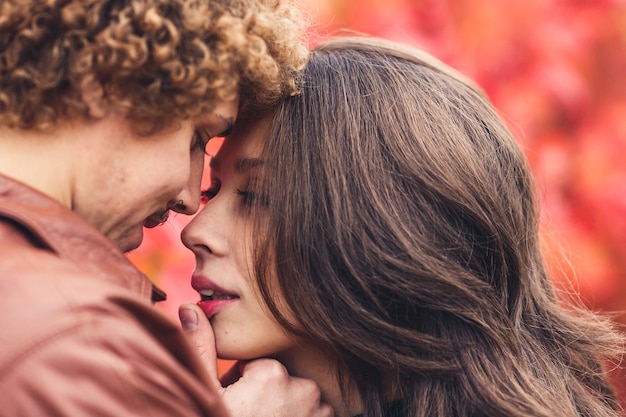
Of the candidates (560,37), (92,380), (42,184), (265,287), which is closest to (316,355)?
(265,287)

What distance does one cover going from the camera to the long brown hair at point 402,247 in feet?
6.80

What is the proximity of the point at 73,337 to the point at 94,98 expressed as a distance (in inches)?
23.4

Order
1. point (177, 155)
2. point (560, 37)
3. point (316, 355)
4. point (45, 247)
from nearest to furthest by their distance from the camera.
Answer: point (45, 247) → point (177, 155) → point (316, 355) → point (560, 37)

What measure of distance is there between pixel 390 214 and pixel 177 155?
1.89 ft

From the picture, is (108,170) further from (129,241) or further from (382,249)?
(382,249)

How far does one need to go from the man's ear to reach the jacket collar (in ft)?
0.76

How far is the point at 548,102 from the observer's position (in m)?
3.32

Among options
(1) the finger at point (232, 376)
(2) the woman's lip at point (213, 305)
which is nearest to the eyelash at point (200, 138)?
(2) the woman's lip at point (213, 305)

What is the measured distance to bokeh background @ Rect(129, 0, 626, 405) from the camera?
3215 millimetres

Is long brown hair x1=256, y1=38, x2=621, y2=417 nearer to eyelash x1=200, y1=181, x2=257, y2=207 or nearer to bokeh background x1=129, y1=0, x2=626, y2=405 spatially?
eyelash x1=200, y1=181, x2=257, y2=207

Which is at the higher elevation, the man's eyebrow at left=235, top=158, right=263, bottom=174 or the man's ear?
the man's eyebrow at left=235, top=158, right=263, bottom=174

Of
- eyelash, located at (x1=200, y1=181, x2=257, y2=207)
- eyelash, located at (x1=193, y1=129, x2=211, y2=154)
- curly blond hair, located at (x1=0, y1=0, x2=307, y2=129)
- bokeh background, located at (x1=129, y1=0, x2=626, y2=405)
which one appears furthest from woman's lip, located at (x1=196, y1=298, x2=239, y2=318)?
bokeh background, located at (x1=129, y1=0, x2=626, y2=405)

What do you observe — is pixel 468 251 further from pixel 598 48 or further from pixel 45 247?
pixel 598 48

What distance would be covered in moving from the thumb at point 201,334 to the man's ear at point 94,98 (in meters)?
0.72
